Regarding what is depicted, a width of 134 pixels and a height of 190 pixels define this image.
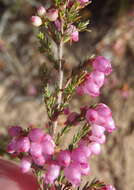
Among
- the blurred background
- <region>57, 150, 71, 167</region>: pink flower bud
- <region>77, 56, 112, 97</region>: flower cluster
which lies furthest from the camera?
the blurred background

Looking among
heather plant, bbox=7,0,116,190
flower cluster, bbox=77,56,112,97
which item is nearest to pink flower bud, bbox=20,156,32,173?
heather plant, bbox=7,0,116,190

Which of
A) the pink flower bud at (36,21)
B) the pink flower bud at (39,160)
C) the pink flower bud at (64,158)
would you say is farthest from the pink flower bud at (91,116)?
the pink flower bud at (36,21)

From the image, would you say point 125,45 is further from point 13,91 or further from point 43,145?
point 43,145

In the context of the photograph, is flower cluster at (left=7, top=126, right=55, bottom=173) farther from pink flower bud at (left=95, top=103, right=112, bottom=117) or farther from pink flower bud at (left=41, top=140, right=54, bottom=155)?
pink flower bud at (left=95, top=103, right=112, bottom=117)

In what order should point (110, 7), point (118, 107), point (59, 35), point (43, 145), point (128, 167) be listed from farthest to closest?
point (110, 7) → point (118, 107) → point (128, 167) → point (59, 35) → point (43, 145)

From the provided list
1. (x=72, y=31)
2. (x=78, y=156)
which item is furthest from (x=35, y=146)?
(x=72, y=31)

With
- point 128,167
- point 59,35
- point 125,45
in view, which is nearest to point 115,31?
point 125,45

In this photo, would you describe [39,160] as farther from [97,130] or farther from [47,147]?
[97,130]
